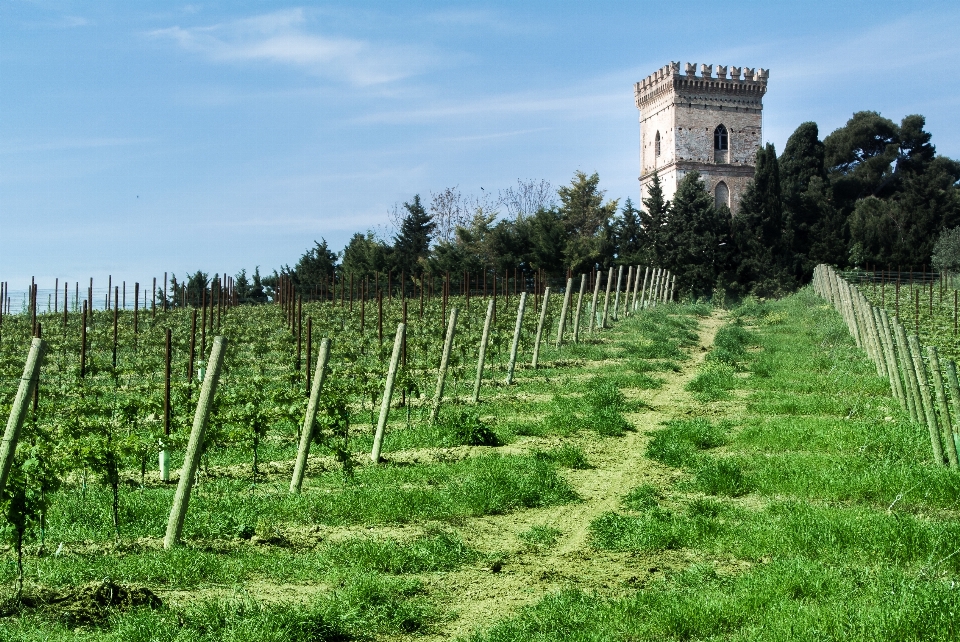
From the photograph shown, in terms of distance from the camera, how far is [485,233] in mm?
55938

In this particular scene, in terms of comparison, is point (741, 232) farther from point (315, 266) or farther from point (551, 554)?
point (551, 554)

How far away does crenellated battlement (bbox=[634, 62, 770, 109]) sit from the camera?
63.3 metres

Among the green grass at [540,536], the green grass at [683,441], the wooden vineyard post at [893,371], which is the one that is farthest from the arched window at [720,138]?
the green grass at [540,536]

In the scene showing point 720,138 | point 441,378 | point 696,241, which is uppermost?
point 720,138

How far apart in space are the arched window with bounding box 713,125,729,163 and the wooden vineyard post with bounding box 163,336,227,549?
59.4 metres

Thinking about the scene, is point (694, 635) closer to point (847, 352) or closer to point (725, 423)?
point (725, 423)

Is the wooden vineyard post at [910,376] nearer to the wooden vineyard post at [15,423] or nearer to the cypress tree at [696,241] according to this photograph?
the wooden vineyard post at [15,423]

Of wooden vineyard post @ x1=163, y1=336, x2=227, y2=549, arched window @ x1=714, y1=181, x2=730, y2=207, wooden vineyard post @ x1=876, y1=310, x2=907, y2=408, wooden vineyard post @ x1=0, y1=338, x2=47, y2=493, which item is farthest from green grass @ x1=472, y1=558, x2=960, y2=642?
arched window @ x1=714, y1=181, x2=730, y2=207

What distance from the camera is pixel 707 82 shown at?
63781 mm

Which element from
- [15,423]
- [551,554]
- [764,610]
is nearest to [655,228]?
[551,554]

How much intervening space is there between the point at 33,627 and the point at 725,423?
8805mm

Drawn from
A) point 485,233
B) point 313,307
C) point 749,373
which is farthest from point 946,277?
point 749,373

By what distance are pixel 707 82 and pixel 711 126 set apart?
2958 millimetres

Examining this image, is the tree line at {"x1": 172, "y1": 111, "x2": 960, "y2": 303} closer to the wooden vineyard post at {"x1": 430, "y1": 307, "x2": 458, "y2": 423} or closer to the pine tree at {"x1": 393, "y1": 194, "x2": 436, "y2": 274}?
the pine tree at {"x1": 393, "y1": 194, "x2": 436, "y2": 274}
